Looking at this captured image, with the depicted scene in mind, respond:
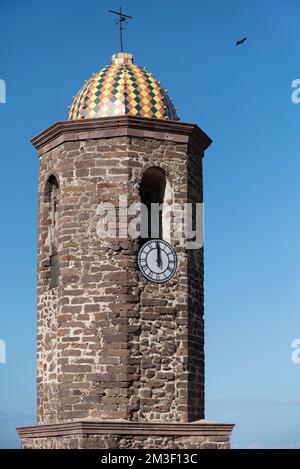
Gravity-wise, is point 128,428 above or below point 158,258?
below

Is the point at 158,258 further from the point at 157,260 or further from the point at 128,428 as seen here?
the point at 128,428

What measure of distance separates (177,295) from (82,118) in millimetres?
3963

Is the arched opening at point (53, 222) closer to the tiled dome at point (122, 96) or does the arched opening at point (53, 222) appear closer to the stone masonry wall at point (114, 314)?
the stone masonry wall at point (114, 314)

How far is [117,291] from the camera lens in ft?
81.7

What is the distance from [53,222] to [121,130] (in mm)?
2560

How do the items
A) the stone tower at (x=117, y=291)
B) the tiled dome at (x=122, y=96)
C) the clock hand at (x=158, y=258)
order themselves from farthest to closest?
1. the tiled dome at (x=122, y=96)
2. the clock hand at (x=158, y=258)
3. the stone tower at (x=117, y=291)

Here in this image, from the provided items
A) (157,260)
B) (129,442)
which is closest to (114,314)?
(157,260)

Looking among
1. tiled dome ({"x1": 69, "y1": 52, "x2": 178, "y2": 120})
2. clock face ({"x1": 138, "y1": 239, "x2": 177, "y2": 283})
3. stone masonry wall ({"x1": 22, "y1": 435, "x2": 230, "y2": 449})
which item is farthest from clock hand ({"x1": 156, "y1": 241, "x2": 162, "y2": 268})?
stone masonry wall ({"x1": 22, "y1": 435, "x2": 230, "y2": 449})

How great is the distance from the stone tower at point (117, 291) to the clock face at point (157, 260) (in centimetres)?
12

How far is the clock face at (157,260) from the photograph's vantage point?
25.3 metres

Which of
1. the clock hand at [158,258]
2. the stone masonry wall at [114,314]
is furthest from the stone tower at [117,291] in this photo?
the clock hand at [158,258]

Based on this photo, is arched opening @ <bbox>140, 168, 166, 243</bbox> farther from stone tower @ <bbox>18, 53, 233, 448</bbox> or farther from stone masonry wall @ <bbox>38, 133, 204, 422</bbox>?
stone masonry wall @ <bbox>38, 133, 204, 422</bbox>
